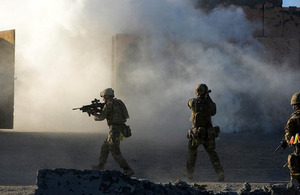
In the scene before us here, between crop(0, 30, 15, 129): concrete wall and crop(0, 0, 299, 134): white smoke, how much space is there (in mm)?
1500

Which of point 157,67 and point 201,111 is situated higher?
point 157,67

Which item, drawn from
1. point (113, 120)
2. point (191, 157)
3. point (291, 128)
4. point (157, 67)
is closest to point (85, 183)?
point (291, 128)

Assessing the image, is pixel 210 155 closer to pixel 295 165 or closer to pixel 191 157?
pixel 191 157

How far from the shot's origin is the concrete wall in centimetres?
1172

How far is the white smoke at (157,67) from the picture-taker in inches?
480

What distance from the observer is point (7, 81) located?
11.8m

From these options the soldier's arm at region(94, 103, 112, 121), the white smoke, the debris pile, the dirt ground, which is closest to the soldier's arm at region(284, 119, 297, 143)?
the dirt ground

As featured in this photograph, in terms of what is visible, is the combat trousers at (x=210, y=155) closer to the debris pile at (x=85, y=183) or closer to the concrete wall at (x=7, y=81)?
the debris pile at (x=85, y=183)

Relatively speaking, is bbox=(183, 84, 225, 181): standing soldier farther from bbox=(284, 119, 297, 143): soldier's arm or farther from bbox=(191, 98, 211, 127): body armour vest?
bbox=(284, 119, 297, 143): soldier's arm

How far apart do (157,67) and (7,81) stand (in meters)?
3.70

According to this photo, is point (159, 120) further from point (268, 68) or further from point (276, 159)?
point (276, 159)

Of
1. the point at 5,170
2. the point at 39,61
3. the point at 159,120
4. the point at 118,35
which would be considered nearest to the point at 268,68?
the point at 159,120

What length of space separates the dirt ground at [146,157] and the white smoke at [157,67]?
1.83m

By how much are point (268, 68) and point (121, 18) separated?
13.4ft
